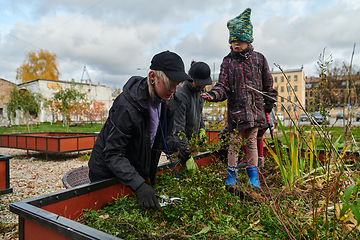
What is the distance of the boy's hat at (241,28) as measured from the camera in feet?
7.70

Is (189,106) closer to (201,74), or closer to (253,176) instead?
(201,74)

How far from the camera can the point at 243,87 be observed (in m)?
2.36

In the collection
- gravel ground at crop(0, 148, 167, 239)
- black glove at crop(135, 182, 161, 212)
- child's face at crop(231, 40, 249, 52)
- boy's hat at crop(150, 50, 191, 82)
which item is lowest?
gravel ground at crop(0, 148, 167, 239)

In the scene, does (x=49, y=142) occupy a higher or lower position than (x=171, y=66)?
lower

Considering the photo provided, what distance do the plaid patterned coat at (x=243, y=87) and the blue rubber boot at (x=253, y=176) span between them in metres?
0.47

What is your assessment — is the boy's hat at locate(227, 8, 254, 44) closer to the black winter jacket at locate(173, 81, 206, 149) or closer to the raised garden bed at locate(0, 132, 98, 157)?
the black winter jacket at locate(173, 81, 206, 149)

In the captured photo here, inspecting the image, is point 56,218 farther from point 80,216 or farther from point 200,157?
point 200,157

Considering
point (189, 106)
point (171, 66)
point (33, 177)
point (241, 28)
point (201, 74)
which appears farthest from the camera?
point (33, 177)

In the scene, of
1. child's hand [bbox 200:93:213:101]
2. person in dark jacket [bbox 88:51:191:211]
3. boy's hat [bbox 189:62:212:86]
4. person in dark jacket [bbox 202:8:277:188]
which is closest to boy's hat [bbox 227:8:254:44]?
person in dark jacket [bbox 202:8:277:188]

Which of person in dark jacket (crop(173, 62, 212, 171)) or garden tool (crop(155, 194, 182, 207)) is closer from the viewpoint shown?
garden tool (crop(155, 194, 182, 207))

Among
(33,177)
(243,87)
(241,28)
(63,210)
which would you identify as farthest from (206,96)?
(33,177)

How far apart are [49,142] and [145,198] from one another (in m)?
5.85

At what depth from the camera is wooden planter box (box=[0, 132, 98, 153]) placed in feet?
20.3

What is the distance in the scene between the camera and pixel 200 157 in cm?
270
